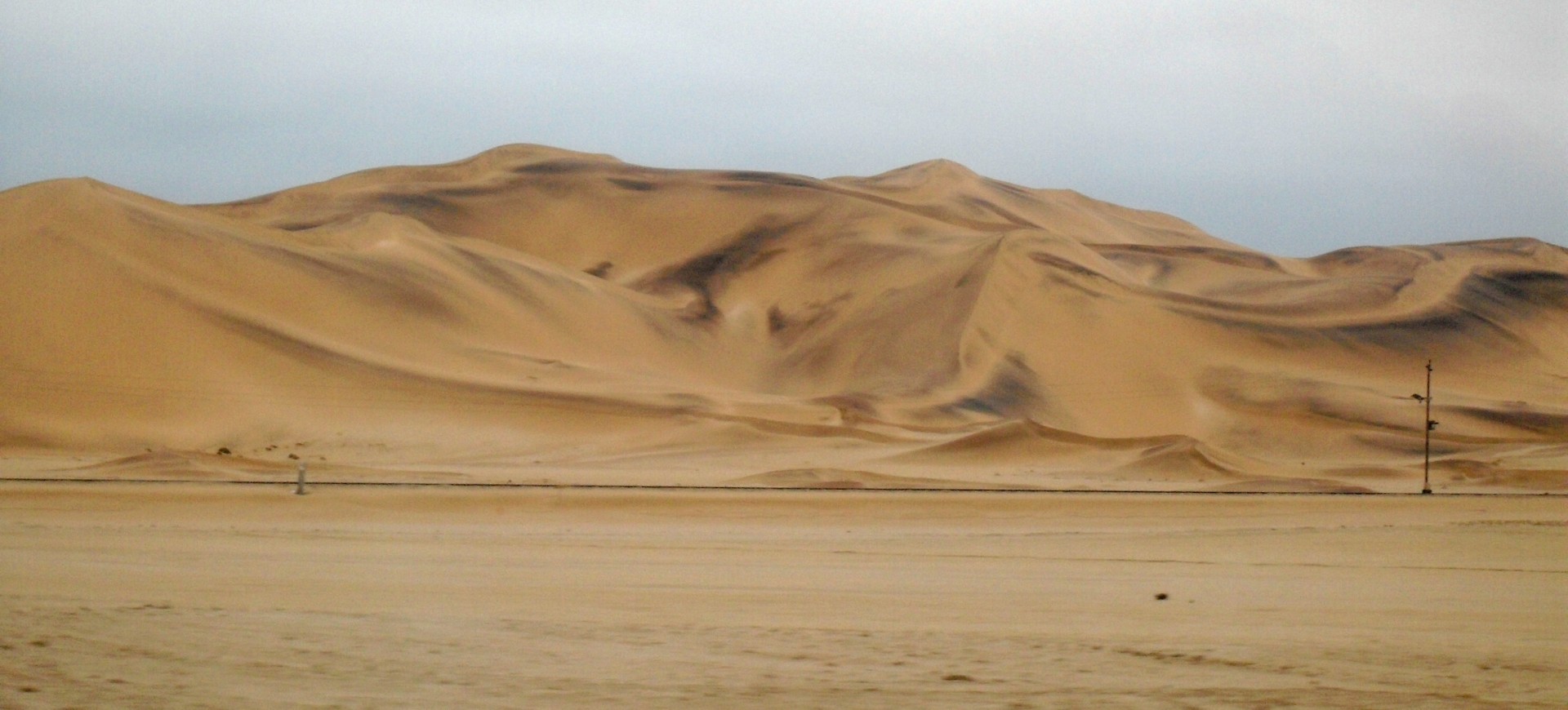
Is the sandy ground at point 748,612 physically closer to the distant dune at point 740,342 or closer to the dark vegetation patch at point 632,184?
the distant dune at point 740,342

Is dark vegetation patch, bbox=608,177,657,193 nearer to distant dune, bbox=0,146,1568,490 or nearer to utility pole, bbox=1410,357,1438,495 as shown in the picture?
distant dune, bbox=0,146,1568,490

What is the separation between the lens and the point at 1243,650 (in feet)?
36.5

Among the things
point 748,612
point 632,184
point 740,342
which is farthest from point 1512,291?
point 748,612

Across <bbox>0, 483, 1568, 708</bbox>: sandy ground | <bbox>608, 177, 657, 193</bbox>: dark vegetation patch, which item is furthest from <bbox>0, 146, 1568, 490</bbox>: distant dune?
<bbox>0, 483, 1568, 708</bbox>: sandy ground

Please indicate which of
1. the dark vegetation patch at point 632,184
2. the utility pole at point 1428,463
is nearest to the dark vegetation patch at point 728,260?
the dark vegetation patch at point 632,184

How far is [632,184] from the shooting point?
116438 millimetres

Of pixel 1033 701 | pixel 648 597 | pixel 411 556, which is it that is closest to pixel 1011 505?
pixel 411 556

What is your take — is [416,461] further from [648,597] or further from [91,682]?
[91,682]

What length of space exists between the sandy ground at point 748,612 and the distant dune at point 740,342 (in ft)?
58.1

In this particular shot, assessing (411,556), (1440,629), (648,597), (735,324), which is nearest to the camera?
(1440,629)

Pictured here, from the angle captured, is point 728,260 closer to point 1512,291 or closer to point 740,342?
point 740,342

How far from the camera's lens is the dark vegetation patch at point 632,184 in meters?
115

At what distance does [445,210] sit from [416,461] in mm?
57914

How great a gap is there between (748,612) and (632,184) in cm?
10498
